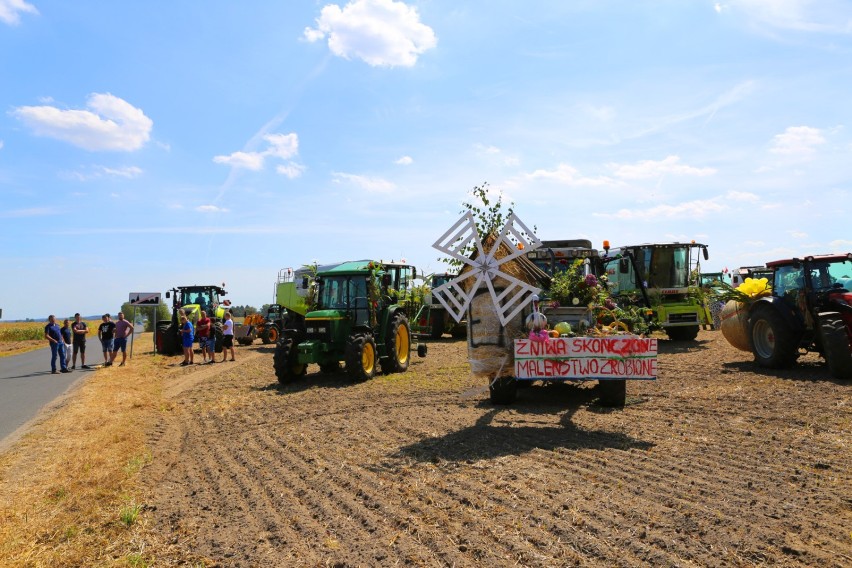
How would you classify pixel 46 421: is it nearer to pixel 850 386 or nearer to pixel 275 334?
pixel 850 386

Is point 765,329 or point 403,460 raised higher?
point 765,329

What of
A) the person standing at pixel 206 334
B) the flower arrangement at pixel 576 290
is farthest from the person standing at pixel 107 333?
the flower arrangement at pixel 576 290

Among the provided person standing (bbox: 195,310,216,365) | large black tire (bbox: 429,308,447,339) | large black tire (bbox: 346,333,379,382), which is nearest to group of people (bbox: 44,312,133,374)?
person standing (bbox: 195,310,216,365)

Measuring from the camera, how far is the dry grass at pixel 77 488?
399 centimetres

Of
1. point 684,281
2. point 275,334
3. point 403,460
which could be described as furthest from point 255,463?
point 275,334

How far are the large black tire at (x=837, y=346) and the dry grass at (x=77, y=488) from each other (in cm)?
913

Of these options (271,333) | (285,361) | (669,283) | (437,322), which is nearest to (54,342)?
(285,361)

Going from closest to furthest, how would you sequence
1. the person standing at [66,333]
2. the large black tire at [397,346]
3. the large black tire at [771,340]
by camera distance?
1. the large black tire at [771,340]
2. the large black tire at [397,346]
3. the person standing at [66,333]

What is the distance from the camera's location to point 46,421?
8.62 meters

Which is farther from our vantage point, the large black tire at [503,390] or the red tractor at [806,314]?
the red tractor at [806,314]

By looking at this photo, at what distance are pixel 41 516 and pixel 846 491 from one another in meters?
6.25

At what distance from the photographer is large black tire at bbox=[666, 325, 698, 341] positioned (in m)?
15.2

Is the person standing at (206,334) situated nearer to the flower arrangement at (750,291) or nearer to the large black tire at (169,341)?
the large black tire at (169,341)

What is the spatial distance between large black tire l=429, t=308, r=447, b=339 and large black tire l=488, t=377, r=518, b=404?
40.6ft
